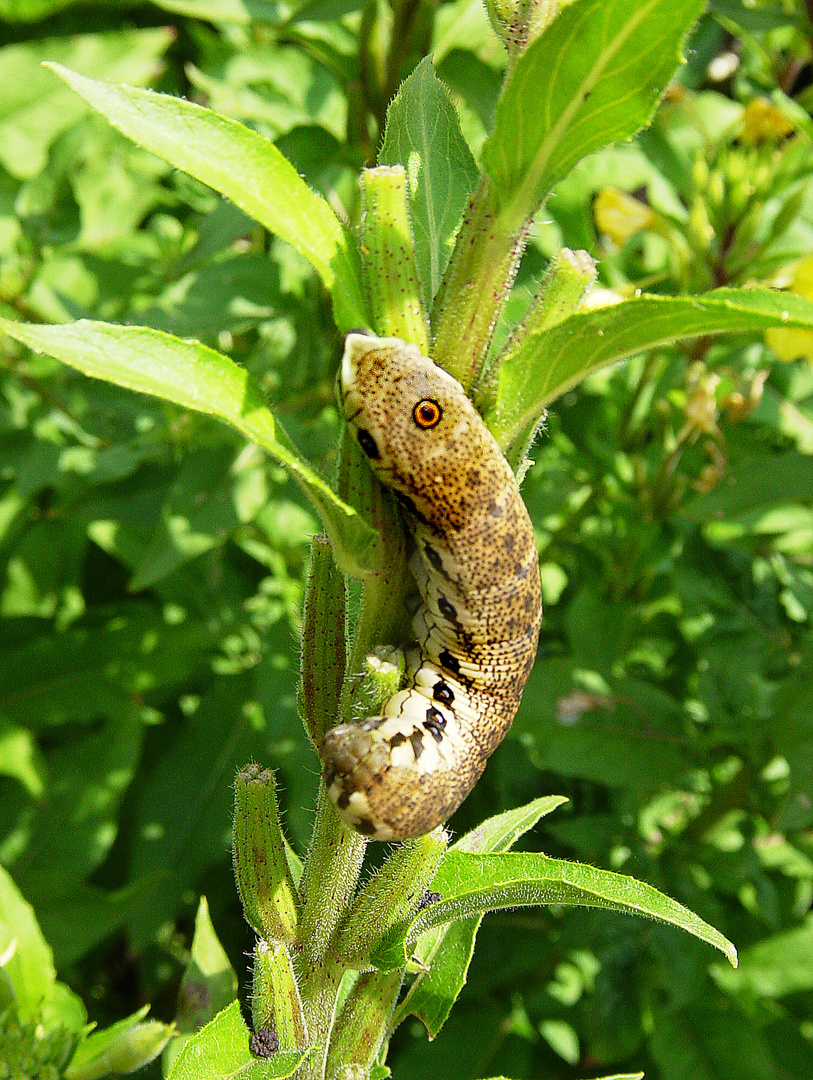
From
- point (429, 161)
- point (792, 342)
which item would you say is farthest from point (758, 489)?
point (429, 161)

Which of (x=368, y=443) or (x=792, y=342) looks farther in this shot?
(x=792, y=342)

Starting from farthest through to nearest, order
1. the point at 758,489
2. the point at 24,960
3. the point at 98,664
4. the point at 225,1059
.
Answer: the point at 98,664 < the point at 758,489 < the point at 24,960 < the point at 225,1059

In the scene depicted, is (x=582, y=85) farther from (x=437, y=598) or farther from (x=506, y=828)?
(x=506, y=828)

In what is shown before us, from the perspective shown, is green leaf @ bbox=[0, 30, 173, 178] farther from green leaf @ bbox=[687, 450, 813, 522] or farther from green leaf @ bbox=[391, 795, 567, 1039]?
green leaf @ bbox=[391, 795, 567, 1039]

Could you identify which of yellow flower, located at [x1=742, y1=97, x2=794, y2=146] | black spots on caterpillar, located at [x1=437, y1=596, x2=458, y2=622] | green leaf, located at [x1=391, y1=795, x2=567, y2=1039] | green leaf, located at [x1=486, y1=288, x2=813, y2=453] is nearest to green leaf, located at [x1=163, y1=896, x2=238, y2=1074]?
green leaf, located at [x1=391, y1=795, x2=567, y2=1039]

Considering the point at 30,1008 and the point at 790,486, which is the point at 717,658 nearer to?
the point at 790,486

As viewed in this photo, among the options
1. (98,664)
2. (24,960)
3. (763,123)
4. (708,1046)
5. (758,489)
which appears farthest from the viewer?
(98,664)

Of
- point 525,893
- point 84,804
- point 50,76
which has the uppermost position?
point 525,893
